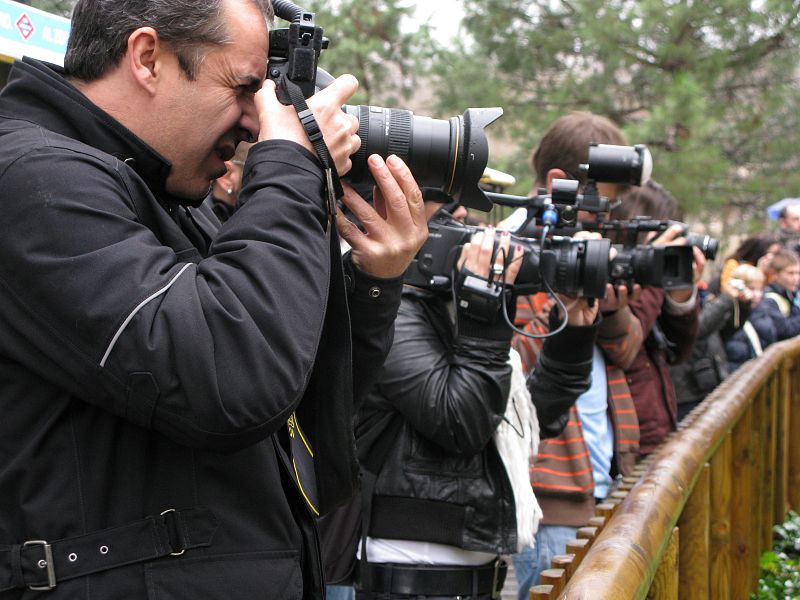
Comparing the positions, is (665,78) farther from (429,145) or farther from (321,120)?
(321,120)

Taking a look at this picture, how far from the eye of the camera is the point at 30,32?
2.33 m

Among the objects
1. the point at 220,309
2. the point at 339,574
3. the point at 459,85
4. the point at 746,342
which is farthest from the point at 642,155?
the point at 459,85

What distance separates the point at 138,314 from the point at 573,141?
7.87 feet

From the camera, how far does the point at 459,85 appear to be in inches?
Answer: 458

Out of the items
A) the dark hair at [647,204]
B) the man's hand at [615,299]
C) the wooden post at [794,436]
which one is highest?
the dark hair at [647,204]

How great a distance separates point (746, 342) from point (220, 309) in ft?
17.1

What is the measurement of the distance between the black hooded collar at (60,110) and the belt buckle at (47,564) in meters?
0.58

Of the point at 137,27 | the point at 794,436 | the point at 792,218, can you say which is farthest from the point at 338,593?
the point at 792,218

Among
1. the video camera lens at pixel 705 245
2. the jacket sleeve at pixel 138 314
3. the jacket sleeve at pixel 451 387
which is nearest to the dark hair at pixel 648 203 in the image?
the video camera lens at pixel 705 245

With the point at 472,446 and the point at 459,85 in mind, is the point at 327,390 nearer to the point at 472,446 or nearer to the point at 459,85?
the point at 472,446

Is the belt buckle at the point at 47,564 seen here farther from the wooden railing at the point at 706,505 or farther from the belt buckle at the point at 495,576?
the belt buckle at the point at 495,576

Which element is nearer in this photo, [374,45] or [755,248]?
[755,248]

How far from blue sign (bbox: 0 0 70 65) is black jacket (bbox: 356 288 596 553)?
109 cm

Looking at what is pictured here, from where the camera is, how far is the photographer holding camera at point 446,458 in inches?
99.7
